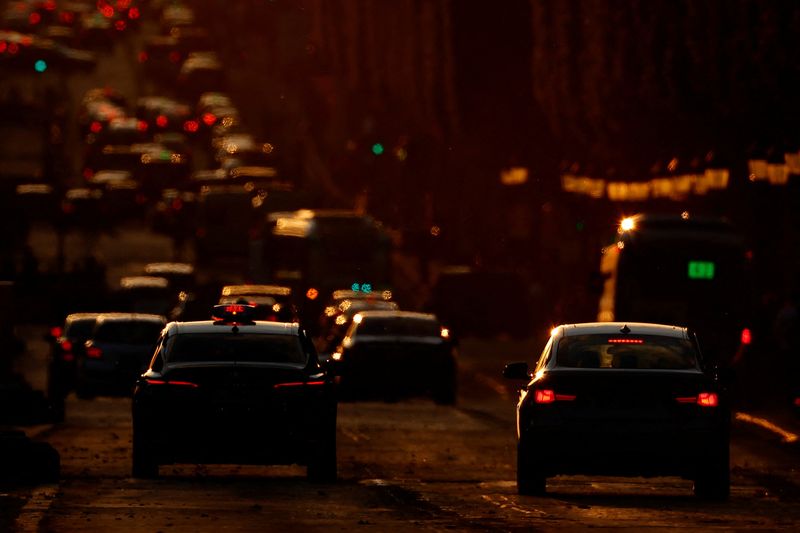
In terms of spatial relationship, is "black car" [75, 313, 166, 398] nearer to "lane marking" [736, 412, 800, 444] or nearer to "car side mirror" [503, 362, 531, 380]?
"lane marking" [736, 412, 800, 444]

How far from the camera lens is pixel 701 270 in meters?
35.3

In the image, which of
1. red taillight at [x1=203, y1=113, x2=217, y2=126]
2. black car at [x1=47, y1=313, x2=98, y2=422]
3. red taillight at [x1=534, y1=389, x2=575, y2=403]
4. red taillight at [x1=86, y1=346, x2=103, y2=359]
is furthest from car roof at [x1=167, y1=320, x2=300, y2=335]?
red taillight at [x1=203, y1=113, x2=217, y2=126]

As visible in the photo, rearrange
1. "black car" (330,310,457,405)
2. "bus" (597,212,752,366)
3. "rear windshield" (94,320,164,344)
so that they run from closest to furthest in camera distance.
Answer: "black car" (330,310,457,405)
"bus" (597,212,752,366)
"rear windshield" (94,320,164,344)

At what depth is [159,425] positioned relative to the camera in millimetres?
19766

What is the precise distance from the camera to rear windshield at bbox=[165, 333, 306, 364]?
66.1ft

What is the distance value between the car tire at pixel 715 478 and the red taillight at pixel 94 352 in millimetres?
18438

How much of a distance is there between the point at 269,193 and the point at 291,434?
45.0m

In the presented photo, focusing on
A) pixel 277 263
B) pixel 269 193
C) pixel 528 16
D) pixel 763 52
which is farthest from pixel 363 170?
pixel 763 52

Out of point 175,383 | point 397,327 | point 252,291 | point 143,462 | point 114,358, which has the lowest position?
point 114,358

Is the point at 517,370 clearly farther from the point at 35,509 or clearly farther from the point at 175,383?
the point at 35,509

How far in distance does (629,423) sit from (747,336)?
16.3 m

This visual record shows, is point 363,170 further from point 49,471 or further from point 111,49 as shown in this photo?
point 49,471

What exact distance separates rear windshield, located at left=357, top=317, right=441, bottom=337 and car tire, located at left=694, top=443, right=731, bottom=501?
658 inches

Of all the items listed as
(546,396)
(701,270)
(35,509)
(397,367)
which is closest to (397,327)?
(397,367)
